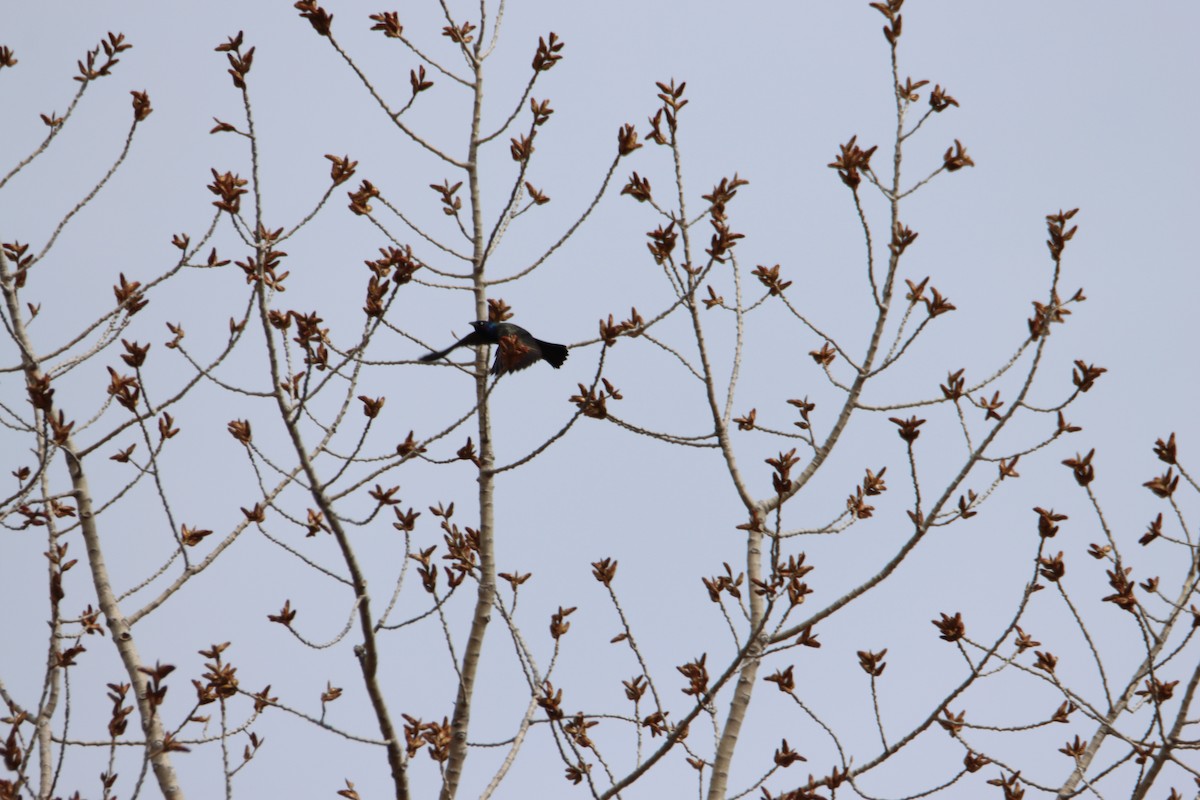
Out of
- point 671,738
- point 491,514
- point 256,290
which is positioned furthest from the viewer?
point 491,514

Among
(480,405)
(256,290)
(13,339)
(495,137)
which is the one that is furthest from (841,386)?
(13,339)

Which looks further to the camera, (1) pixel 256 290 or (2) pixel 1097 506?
(2) pixel 1097 506

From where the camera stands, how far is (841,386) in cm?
559

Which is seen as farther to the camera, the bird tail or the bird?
the bird tail

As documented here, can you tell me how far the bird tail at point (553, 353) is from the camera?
610 cm

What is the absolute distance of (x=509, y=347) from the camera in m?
4.77

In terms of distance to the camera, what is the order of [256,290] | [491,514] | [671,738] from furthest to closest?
[491,514]
[671,738]
[256,290]

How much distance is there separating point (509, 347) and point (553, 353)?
1.44 m

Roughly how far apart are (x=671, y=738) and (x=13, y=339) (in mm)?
3310

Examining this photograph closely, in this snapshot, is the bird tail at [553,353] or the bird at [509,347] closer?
the bird at [509,347]

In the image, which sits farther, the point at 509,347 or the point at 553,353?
the point at 553,353

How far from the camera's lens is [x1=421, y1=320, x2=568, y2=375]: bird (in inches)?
188

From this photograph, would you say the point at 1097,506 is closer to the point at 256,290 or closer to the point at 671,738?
the point at 671,738

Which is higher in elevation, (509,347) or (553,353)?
(553,353)
